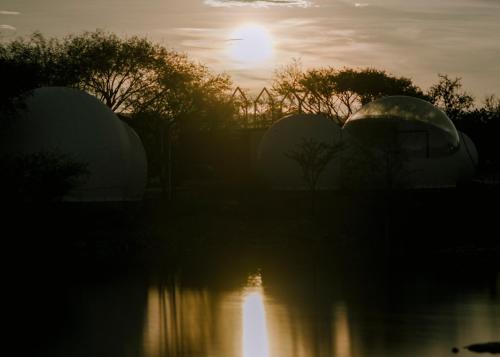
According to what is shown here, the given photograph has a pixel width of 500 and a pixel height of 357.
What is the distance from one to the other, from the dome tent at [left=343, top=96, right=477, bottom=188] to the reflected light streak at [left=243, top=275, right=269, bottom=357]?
1950 centimetres

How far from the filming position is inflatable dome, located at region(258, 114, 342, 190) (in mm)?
54469

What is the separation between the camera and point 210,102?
3142 inches


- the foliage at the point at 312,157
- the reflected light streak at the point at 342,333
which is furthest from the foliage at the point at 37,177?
the foliage at the point at 312,157

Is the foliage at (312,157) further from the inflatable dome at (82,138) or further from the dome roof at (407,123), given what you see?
the inflatable dome at (82,138)

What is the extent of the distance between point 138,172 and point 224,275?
49.5 feet

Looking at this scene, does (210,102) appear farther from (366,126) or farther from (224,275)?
(224,275)

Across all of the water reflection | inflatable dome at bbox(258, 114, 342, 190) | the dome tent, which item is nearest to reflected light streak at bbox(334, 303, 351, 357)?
the water reflection

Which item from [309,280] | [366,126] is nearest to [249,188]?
[366,126]

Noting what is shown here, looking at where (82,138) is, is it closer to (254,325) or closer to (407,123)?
(407,123)

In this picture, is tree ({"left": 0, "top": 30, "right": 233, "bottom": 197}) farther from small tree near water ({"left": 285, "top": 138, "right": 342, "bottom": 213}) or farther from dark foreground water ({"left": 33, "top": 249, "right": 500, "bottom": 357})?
dark foreground water ({"left": 33, "top": 249, "right": 500, "bottom": 357})

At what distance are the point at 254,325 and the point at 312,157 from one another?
27.8 meters

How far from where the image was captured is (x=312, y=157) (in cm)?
5188

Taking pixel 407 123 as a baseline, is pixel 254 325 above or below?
below

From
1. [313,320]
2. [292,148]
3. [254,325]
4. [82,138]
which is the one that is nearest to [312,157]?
[292,148]
